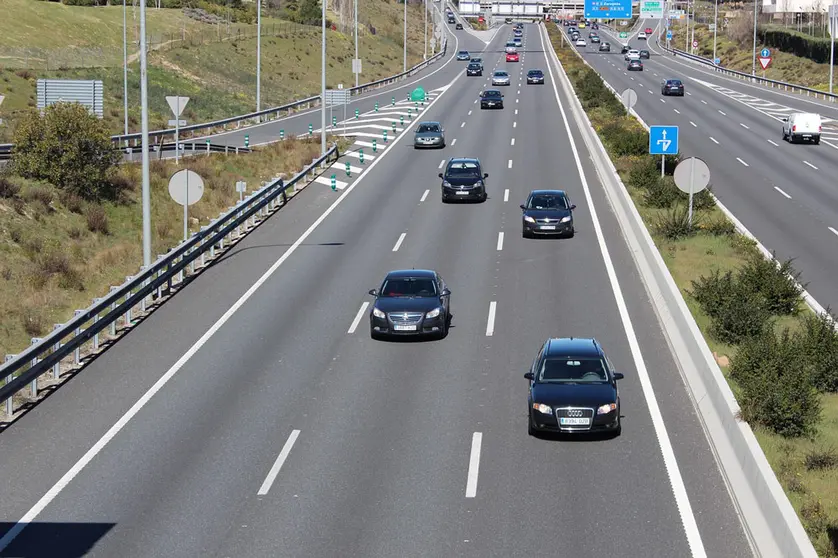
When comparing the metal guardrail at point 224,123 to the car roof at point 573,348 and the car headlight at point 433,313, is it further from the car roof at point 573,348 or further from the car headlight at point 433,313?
the car roof at point 573,348

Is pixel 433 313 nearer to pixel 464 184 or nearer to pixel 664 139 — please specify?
pixel 464 184

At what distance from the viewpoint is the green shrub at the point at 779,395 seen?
727 inches

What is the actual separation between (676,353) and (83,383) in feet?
39.3

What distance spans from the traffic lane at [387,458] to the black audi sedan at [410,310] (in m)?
0.35

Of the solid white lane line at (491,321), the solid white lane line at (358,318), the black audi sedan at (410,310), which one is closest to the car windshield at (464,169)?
the solid white lane line at (491,321)

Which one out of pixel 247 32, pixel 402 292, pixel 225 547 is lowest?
pixel 225 547

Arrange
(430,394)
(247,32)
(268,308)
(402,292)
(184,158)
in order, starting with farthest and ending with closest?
(247,32), (184,158), (268,308), (402,292), (430,394)

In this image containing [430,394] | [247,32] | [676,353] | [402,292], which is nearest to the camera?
[430,394]

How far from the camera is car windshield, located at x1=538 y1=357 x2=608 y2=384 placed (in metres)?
19.4

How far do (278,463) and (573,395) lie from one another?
16.0 feet

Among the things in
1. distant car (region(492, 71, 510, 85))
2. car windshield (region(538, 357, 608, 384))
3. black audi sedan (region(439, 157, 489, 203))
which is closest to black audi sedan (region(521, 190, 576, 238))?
black audi sedan (region(439, 157, 489, 203))

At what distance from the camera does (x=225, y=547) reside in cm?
1483

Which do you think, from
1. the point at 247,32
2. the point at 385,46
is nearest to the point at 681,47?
the point at 385,46

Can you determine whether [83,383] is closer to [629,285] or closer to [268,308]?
[268,308]
